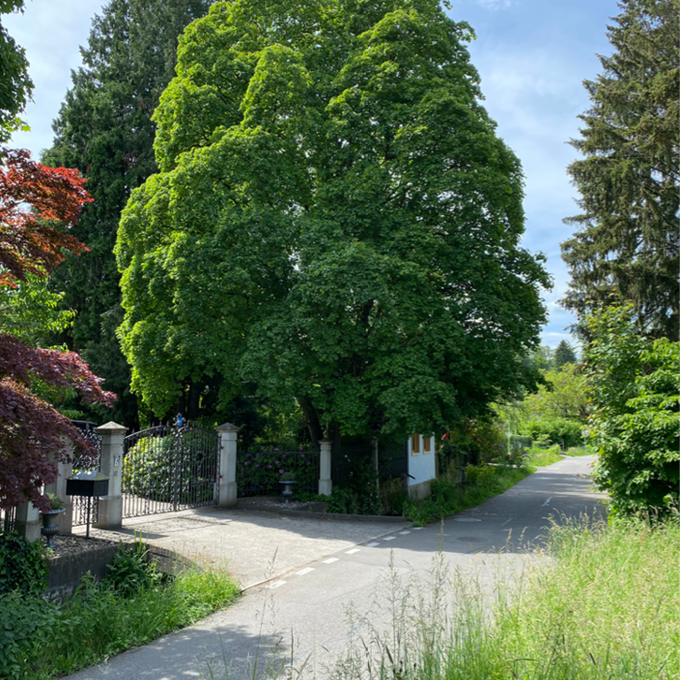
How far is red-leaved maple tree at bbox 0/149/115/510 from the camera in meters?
6.40

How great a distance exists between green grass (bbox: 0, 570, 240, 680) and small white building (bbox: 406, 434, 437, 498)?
13962 mm

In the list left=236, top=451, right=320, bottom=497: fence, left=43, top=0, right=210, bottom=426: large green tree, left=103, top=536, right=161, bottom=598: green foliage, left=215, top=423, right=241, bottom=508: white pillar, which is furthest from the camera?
left=43, top=0, right=210, bottom=426: large green tree

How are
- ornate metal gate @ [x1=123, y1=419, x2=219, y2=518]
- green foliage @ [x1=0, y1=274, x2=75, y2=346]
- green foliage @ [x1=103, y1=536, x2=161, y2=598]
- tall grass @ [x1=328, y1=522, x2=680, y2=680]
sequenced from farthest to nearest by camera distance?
ornate metal gate @ [x1=123, y1=419, x2=219, y2=518] → green foliage @ [x1=0, y1=274, x2=75, y2=346] → green foliage @ [x1=103, y1=536, x2=161, y2=598] → tall grass @ [x1=328, y1=522, x2=680, y2=680]

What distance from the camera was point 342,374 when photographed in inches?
624

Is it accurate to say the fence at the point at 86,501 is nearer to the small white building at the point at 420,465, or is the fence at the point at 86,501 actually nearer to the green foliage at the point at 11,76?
the green foliage at the point at 11,76

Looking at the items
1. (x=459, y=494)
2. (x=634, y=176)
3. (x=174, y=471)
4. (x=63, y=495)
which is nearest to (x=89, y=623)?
(x=63, y=495)

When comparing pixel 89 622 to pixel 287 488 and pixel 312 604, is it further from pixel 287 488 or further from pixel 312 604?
Answer: pixel 287 488

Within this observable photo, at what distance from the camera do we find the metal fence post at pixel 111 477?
36.8ft

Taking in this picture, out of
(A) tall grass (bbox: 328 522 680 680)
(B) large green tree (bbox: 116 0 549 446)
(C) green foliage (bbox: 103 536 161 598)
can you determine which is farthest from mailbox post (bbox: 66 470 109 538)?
(A) tall grass (bbox: 328 522 680 680)

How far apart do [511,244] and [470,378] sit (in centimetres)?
394

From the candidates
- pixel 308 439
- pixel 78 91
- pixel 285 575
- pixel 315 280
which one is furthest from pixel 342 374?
pixel 78 91

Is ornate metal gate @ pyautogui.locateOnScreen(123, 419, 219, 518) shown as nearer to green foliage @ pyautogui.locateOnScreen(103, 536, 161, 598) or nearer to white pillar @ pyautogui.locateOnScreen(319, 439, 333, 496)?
white pillar @ pyautogui.locateOnScreen(319, 439, 333, 496)

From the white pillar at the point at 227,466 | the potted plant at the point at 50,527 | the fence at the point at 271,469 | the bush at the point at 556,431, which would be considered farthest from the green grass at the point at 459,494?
the bush at the point at 556,431

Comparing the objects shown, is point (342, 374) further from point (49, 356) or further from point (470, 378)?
point (49, 356)
